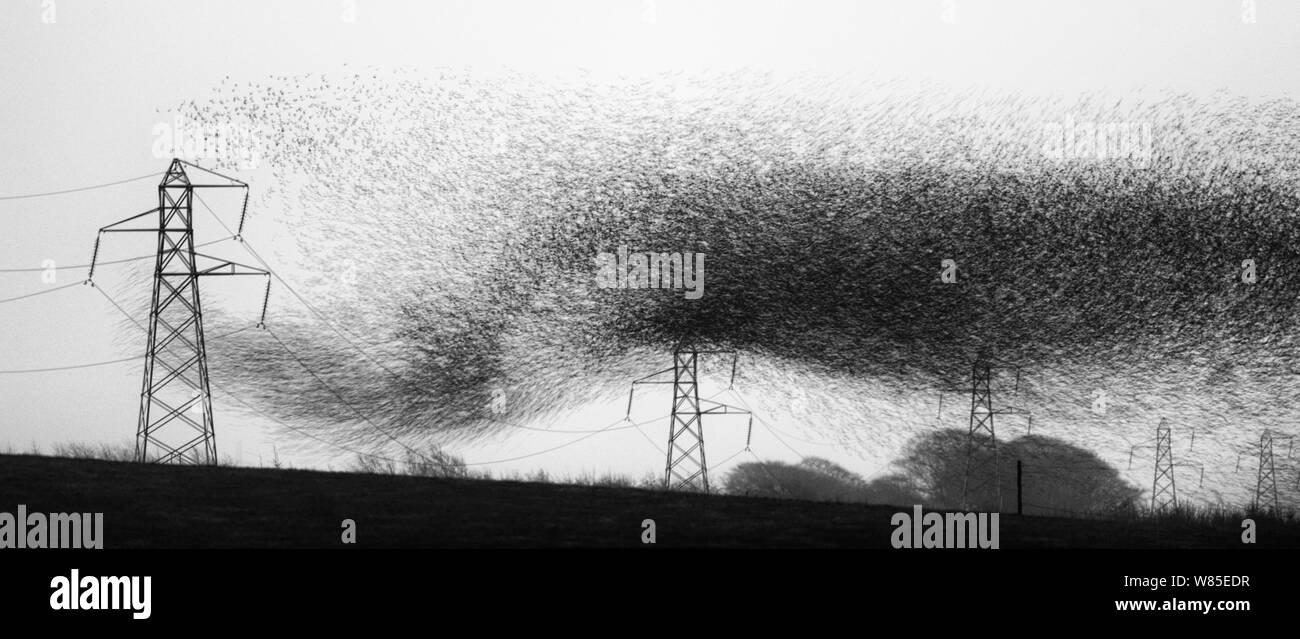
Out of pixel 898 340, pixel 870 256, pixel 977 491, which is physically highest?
pixel 870 256

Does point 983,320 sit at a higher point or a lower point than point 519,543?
higher

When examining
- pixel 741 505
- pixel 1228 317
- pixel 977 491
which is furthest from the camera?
pixel 977 491

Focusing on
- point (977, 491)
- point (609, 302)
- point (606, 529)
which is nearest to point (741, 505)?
point (606, 529)

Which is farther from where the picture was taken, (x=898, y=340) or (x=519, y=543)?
(x=898, y=340)

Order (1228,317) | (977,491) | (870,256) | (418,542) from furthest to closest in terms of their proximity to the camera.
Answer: (977,491) → (870,256) → (1228,317) → (418,542)
